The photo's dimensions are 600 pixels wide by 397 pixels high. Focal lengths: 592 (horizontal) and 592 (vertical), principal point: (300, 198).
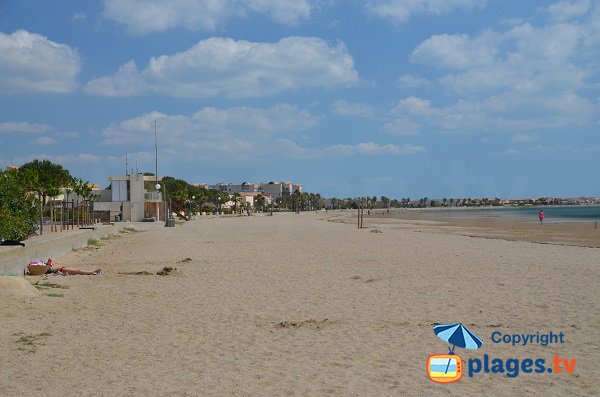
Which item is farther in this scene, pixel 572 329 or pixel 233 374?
pixel 572 329

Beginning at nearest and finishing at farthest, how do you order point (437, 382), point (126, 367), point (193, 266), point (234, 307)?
point (437, 382)
point (126, 367)
point (234, 307)
point (193, 266)

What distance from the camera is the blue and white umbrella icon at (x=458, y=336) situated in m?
6.94

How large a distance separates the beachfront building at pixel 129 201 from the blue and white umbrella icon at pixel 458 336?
177 feet

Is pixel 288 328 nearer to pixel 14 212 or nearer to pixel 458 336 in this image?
pixel 458 336

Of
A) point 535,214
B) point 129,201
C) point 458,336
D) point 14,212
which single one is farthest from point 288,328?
point 535,214

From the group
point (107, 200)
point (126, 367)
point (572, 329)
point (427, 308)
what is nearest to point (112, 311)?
point (126, 367)

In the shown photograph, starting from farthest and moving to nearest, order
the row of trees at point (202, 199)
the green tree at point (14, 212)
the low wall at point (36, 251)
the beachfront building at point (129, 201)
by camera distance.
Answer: the row of trees at point (202, 199) → the beachfront building at point (129, 201) → the green tree at point (14, 212) → the low wall at point (36, 251)

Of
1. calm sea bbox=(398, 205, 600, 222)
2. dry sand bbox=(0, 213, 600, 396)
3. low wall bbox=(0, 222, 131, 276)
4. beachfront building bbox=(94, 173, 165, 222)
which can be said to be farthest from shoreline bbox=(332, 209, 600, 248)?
beachfront building bbox=(94, 173, 165, 222)

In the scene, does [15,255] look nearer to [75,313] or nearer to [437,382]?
[75,313]

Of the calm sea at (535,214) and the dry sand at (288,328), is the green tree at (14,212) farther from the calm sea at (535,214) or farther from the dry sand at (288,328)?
the calm sea at (535,214)

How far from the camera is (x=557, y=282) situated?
1206 centimetres

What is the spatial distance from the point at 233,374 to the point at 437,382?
1.94 metres

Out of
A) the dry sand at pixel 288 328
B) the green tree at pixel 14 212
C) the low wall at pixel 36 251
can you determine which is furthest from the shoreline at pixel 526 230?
the green tree at pixel 14 212

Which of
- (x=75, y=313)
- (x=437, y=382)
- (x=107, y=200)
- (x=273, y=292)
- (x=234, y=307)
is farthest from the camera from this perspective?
(x=107, y=200)
